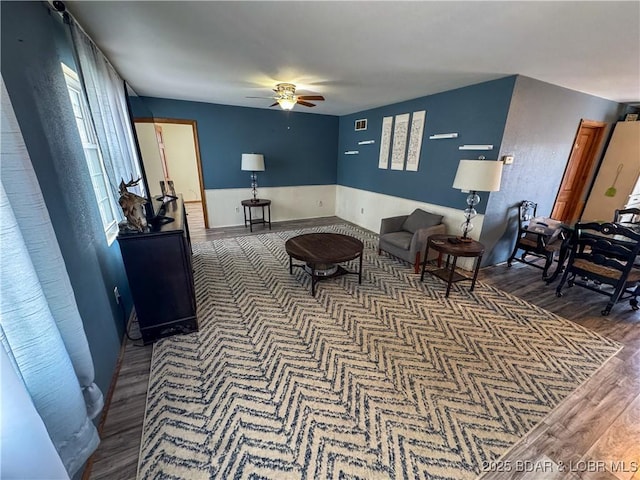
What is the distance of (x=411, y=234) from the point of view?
3.77 metres

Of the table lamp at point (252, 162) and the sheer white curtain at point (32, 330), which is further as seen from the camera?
the table lamp at point (252, 162)

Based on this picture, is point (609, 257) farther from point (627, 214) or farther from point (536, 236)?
point (627, 214)

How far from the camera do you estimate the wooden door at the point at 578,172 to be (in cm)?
381

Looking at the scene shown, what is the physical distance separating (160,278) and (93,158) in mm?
1369

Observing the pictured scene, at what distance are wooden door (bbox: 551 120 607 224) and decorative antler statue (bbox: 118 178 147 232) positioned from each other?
537 centimetres

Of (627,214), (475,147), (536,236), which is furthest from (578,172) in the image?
(475,147)

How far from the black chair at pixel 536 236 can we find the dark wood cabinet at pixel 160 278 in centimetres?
408

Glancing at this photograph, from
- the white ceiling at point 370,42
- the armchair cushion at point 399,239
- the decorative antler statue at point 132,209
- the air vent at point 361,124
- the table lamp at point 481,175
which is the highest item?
the white ceiling at point 370,42

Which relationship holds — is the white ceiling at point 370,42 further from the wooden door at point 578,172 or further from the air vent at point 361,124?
the air vent at point 361,124

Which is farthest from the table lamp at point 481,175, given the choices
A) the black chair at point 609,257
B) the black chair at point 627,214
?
the black chair at point 627,214

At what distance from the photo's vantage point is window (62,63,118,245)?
211cm

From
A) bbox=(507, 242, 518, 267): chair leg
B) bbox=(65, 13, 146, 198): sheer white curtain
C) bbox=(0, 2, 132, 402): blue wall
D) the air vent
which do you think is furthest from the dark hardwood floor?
the air vent

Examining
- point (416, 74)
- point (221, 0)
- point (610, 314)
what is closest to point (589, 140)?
point (610, 314)

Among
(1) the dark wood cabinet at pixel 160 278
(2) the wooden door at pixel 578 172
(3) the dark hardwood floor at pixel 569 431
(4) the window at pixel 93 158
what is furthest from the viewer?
(2) the wooden door at pixel 578 172
